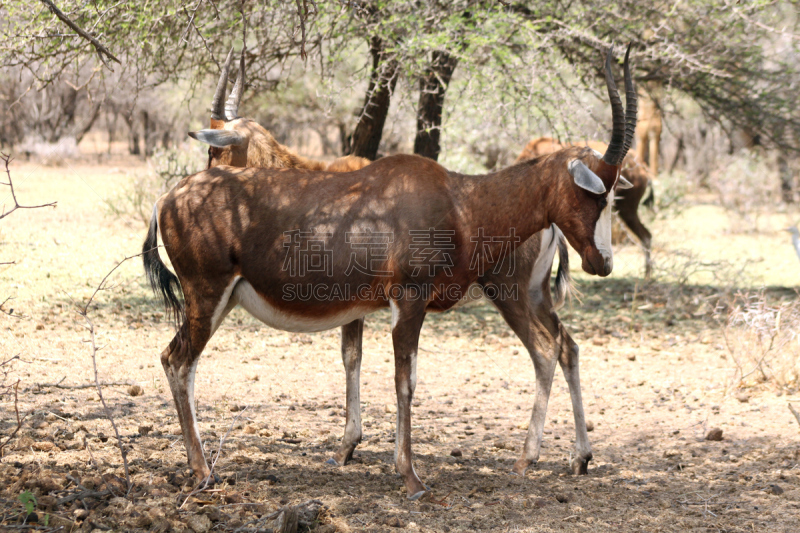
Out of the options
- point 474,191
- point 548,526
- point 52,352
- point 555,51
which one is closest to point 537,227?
point 474,191

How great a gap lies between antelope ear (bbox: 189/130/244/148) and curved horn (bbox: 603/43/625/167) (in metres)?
2.47

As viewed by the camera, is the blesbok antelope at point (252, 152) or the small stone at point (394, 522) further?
the blesbok antelope at point (252, 152)

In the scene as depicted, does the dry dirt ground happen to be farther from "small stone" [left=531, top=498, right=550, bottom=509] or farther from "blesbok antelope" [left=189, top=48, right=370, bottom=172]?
"blesbok antelope" [left=189, top=48, right=370, bottom=172]

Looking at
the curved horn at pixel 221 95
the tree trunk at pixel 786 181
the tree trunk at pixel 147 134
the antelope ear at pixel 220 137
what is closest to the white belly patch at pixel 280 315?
the antelope ear at pixel 220 137

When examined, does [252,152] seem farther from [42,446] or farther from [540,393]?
[540,393]

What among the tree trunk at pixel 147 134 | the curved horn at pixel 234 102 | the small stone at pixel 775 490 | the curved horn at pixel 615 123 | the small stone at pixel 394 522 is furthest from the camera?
the tree trunk at pixel 147 134

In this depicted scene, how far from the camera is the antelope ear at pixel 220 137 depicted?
4.78 metres

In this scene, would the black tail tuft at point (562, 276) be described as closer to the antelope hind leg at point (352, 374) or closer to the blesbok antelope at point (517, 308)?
the blesbok antelope at point (517, 308)

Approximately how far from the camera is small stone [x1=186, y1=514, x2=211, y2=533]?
3264 millimetres

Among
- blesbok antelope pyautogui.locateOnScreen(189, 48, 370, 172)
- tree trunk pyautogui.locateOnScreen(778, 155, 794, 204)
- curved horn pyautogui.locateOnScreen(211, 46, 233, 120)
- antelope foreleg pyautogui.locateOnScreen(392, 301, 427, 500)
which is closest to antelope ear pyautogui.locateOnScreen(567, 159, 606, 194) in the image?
antelope foreleg pyautogui.locateOnScreen(392, 301, 427, 500)

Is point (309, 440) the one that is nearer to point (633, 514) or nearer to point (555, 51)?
point (633, 514)

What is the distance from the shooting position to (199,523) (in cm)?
328

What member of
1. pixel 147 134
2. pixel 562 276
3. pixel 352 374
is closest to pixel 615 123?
pixel 562 276

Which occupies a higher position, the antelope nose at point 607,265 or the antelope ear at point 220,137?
the antelope ear at point 220,137
